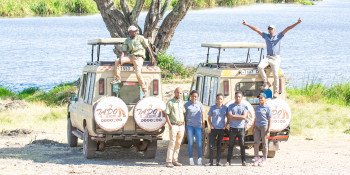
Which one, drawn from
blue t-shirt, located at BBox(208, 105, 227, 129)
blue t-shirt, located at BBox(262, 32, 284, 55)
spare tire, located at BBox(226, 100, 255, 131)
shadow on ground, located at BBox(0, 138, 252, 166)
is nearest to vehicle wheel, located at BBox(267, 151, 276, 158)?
shadow on ground, located at BBox(0, 138, 252, 166)

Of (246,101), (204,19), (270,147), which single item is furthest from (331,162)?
(204,19)

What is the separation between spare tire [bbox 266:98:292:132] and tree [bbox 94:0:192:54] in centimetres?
1306

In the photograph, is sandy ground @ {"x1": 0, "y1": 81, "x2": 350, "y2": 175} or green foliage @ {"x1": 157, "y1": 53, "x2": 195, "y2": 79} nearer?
sandy ground @ {"x1": 0, "y1": 81, "x2": 350, "y2": 175}

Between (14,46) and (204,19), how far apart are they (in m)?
29.8

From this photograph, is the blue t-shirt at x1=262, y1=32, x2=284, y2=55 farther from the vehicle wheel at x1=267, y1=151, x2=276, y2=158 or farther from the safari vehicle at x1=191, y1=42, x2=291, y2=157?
the vehicle wheel at x1=267, y1=151, x2=276, y2=158

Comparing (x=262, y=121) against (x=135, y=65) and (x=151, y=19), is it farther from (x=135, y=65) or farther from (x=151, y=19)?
(x=151, y=19)

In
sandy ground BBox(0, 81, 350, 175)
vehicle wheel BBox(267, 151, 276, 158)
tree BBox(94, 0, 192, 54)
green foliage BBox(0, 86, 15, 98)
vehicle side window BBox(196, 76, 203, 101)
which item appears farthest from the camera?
green foliage BBox(0, 86, 15, 98)

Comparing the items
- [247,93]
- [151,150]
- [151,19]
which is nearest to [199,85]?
[247,93]

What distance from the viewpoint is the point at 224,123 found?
41.1 feet

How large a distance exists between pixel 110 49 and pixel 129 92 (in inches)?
1428

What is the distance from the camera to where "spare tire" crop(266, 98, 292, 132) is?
12.7m

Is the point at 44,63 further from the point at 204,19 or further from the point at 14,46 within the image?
the point at 204,19

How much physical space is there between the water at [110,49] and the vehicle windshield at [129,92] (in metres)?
14.4

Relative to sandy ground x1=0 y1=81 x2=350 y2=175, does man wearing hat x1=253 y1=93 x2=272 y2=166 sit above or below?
above
